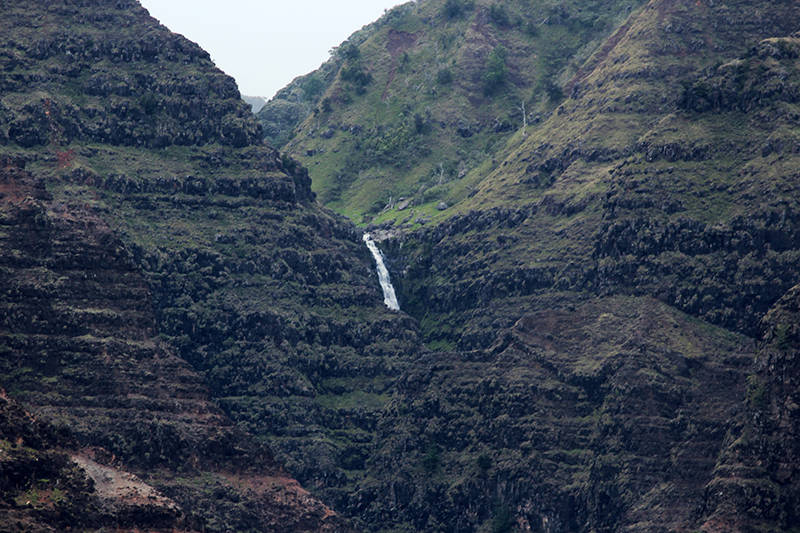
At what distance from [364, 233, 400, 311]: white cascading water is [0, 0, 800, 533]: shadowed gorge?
1.24 m

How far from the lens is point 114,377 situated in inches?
4867

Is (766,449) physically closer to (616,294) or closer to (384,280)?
(616,294)

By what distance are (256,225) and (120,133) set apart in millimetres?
17694

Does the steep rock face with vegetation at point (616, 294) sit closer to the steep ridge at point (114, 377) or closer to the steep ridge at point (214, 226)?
the steep ridge at point (214, 226)

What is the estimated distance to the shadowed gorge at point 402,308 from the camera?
399 feet

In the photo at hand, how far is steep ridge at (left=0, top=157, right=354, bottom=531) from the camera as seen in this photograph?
120750 mm

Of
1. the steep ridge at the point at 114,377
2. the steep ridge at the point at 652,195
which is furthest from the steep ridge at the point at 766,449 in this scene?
the steep ridge at the point at 114,377

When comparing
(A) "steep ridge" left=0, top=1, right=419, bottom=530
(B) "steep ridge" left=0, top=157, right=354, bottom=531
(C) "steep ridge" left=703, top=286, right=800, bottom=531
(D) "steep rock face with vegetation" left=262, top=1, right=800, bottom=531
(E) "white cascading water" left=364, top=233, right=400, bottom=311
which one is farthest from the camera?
(E) "white cascading water" left=364, top=233, right=400, bottom=311

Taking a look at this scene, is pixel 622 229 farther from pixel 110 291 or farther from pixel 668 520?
pixel 110 291

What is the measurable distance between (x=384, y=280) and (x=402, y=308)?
170 inches

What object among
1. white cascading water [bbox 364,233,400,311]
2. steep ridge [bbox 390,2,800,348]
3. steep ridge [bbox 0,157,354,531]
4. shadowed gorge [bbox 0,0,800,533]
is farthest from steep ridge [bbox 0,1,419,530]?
steep ridge [bbox 390,2,800,348]

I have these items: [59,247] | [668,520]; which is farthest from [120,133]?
[668,520]

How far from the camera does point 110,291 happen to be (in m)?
129

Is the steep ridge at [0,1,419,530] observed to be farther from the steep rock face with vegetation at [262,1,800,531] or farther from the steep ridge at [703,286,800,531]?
the steep ridge at [703,286,800,531]
